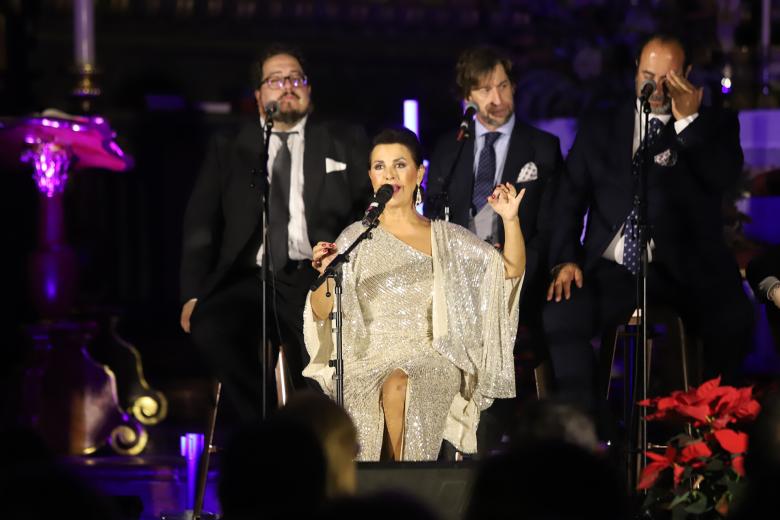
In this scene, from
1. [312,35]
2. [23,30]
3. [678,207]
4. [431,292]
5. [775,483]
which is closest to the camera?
[775,483]

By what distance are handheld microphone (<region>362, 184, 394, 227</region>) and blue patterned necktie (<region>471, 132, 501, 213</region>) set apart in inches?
37.9

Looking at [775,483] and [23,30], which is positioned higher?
[23,30]

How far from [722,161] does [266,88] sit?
1.87 metres

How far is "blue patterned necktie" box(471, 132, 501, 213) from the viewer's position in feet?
19.1

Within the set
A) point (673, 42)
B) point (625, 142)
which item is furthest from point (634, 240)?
point (673, 42)

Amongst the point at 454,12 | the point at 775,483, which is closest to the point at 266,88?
the point at 454,12

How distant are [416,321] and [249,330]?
0.78 m

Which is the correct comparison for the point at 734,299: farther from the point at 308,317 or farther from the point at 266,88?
the point at 266,88

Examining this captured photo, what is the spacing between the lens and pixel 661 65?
5.45 meters

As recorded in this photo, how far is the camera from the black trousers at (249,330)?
556 centimetres

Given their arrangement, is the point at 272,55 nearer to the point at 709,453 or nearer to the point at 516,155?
the point at 516,155

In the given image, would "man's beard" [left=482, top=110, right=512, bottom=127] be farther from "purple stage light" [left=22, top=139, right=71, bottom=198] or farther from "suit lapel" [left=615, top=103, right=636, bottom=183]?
"purple stage light" [left=22, top=139, right=71, bottom=198]

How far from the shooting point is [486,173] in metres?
5.86

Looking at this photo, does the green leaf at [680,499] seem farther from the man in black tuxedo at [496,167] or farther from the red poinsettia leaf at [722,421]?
the man in black tuxedo at [496,167]
